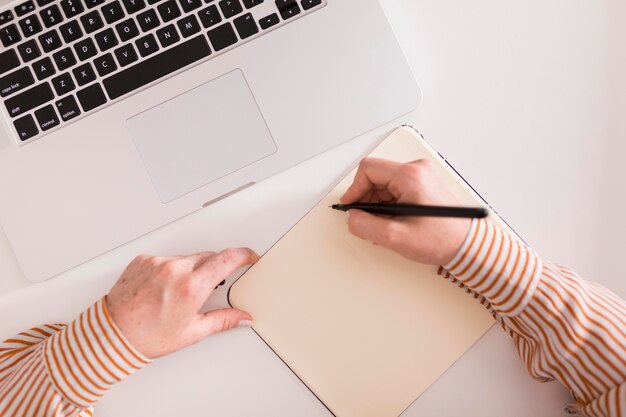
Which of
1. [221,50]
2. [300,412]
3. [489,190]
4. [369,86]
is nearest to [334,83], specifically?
[369,86]

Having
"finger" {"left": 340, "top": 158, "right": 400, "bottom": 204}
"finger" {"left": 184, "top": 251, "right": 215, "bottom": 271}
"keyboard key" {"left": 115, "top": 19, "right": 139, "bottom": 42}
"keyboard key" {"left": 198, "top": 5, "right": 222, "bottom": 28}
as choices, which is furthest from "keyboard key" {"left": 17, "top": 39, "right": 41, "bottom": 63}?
"finger" {"left": 340, "top": 158, "right": 400, "bottom": 204}

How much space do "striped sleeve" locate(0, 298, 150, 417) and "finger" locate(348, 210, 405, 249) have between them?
0.30 meters

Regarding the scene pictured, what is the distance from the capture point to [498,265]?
57 cm

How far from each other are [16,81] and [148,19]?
0.18 meters

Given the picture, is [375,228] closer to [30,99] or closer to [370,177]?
[370,177]

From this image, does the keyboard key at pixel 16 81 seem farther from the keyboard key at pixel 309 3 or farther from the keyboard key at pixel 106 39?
the keyboard key at pixel 309 3

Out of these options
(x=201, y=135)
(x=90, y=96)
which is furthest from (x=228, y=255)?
(x=90, y=96)

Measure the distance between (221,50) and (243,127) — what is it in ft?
0.32

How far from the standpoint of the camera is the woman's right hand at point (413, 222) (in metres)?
0.56

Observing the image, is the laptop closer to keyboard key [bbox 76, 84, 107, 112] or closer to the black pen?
keyboard key [bbox 76, 84, 107, 112]

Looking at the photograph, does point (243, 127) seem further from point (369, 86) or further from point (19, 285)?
point (19, 285)

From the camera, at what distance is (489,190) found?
664 mm

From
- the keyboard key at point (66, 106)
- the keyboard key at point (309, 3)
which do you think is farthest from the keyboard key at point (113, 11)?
the keyboard key at point (309, 3)

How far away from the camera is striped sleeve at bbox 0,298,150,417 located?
58 cm
